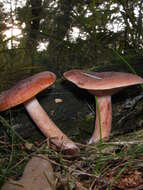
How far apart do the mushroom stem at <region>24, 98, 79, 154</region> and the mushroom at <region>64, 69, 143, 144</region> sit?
0.29m

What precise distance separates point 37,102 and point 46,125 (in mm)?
254

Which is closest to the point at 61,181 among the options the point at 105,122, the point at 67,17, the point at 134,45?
the point at 105,122

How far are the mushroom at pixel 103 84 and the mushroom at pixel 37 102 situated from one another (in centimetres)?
23

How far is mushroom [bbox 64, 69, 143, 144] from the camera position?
5.64 ft

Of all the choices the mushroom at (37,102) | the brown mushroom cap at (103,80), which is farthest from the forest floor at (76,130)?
the brown mushroom cap at (103,80)

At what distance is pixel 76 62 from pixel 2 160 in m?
3.95

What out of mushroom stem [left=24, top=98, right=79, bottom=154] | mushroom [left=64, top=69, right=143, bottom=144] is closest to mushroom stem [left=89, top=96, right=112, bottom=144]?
mushroom [left=64, top=69, right=143, bottom=144]

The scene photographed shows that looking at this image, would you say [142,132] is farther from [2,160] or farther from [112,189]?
[2,160]

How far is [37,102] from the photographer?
6.89 ft

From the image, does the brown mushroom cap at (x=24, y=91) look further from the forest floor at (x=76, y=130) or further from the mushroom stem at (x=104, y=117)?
the mushroom stem at (x=104, y=117)

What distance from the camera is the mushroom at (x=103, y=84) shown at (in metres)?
1.72

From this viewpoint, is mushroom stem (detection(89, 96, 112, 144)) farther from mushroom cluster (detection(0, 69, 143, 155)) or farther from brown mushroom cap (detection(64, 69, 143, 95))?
brown mushroom cap (detection(64, 69, 143, 95))

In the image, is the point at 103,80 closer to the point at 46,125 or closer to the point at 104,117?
the point at 104,117

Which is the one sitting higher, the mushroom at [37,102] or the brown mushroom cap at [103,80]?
the brown mushroom cap at [103,80]
